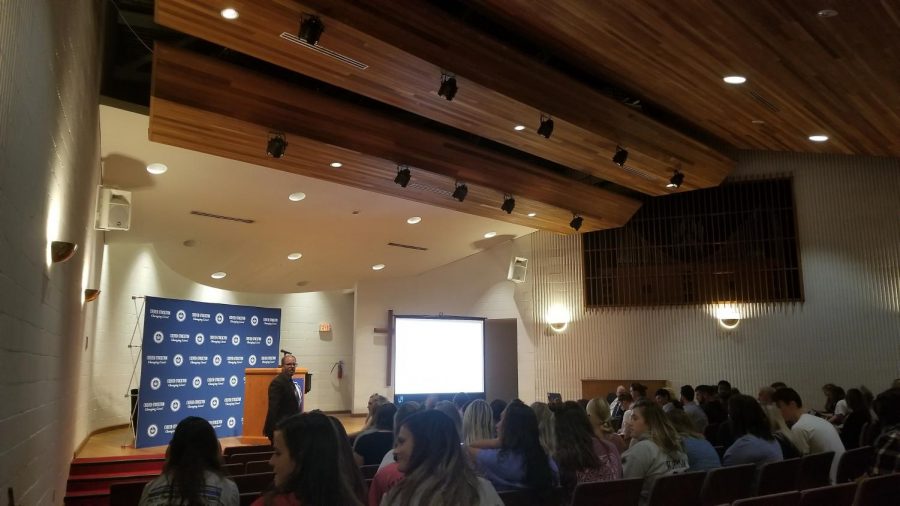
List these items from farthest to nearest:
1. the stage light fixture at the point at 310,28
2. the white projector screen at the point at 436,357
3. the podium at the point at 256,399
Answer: the white projector screen at the point at 436,357 < the podium at the point at 256,399 < the stage light fixture at the point at 310,28

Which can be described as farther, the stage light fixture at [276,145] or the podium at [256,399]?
the podium at [256,399]

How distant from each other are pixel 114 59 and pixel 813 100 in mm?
7027

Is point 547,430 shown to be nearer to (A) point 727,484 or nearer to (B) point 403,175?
(A) point 727,484

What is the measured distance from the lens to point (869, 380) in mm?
9062

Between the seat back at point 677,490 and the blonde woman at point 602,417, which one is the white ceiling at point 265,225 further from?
the seat back at point 677,490

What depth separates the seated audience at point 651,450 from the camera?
3.61 metres

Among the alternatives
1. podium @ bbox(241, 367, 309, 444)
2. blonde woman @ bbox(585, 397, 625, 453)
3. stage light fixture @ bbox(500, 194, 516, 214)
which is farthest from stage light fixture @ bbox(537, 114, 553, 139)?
podium @ bbox(241, 367, 309, 444)

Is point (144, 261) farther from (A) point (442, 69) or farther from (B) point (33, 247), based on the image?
(B) point (33, 247)

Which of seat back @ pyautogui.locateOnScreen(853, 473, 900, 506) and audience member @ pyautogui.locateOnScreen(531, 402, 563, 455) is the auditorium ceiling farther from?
seat back @ pyautogui.locateOnScreen(853, 473, 900, 506)

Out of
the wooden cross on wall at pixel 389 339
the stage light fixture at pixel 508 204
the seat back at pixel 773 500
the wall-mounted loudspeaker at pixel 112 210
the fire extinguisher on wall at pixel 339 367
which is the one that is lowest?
the seat back at pixel 773 500

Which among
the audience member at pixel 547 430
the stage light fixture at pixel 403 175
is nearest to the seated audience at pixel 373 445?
the audience member at pixel 547 430

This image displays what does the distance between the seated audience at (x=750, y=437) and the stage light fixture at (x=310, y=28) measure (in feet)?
12.3

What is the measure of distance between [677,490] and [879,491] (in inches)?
35.1

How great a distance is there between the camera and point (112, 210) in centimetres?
692
